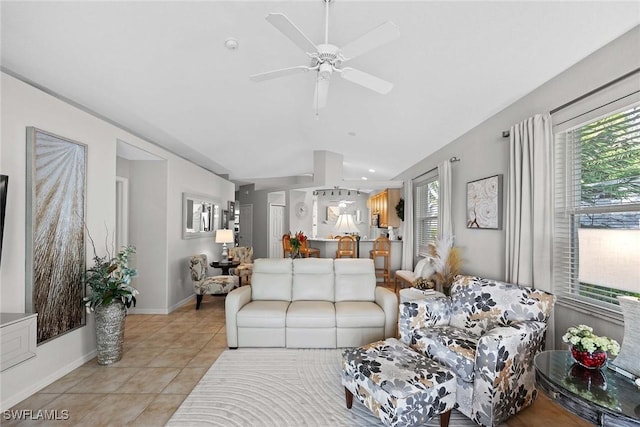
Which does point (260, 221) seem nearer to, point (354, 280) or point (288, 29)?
point (354, 280)

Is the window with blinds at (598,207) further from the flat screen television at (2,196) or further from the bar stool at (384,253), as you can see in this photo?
the bar stool at (384,253)

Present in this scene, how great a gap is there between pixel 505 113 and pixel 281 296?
3.26 meters


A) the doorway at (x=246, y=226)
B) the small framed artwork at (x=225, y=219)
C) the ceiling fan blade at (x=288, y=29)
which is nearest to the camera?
the ceiling fan blade at (x=288, y=29)

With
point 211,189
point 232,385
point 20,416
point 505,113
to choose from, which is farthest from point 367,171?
point 20,416

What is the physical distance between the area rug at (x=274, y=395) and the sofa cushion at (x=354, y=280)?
2.49 feet

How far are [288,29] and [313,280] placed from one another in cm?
280

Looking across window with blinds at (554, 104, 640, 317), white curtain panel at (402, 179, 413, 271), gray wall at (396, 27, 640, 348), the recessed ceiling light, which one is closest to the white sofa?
gray wall at (396, 27, 640, 348)

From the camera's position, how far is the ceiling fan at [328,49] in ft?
5.12

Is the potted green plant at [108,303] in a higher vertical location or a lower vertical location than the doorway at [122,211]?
lower

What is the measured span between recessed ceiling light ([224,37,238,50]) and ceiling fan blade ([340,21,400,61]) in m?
0.99

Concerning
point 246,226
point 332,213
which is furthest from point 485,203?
point 246,226

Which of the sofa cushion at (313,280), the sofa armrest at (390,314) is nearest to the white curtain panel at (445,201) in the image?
the sofa armrest at (390,314)

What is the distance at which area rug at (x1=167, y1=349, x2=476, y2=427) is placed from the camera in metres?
2.02

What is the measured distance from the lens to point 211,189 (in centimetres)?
615
